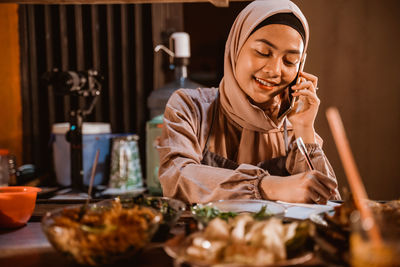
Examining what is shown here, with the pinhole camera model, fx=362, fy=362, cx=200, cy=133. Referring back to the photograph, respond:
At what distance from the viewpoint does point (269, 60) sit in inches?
70.9

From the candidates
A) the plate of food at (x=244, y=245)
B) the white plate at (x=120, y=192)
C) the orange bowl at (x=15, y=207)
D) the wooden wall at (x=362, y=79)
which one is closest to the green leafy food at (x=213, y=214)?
the plate of food at (x=244, y=245)

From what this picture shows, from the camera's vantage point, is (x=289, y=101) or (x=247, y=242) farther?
(x=289, y=101)

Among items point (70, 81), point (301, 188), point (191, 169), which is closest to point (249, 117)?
point (191, 169)

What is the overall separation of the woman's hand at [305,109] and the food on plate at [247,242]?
3.49 feet

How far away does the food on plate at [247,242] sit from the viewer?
2.55ft

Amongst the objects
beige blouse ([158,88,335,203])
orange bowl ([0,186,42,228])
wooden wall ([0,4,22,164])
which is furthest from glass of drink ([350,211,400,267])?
wooden wall ([0,4,22,164])

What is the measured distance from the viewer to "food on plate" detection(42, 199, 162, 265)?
84 centimetres

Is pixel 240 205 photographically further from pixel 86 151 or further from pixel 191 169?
pixel 86 151

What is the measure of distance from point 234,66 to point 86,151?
184 cm

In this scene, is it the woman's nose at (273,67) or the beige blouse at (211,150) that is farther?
the woman's nose at (273,67)

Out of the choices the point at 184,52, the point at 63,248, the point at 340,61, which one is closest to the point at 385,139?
the point at 340,61

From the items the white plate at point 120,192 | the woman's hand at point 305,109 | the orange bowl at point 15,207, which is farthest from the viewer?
the white plate at point 120,192

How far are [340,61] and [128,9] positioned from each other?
2200mm

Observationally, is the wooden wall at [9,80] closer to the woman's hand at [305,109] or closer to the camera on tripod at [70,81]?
the camera on tripod at [70,81]
